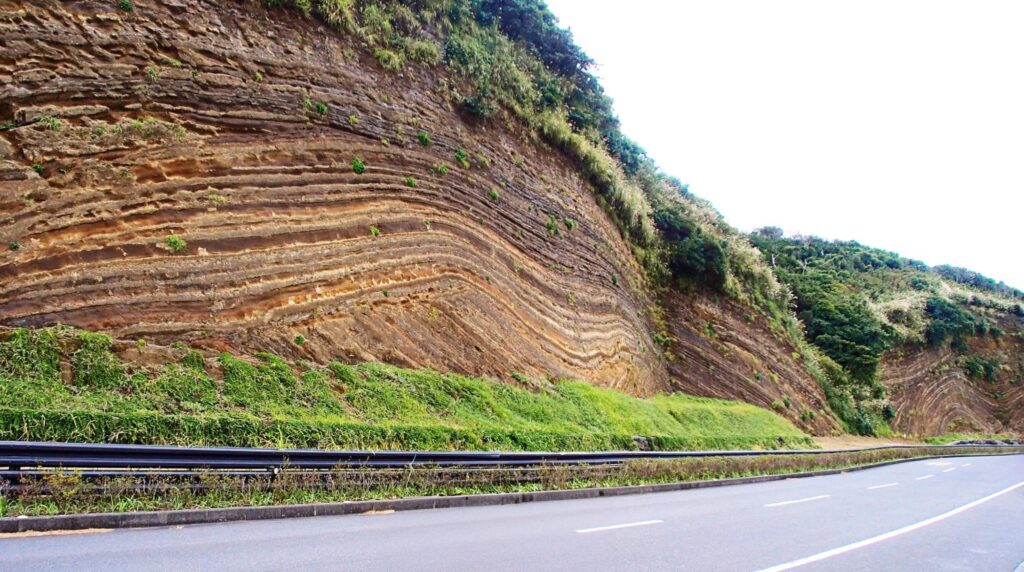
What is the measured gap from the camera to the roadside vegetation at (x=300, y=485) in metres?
6.58

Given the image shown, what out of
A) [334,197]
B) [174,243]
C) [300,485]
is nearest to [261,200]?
[334,197]

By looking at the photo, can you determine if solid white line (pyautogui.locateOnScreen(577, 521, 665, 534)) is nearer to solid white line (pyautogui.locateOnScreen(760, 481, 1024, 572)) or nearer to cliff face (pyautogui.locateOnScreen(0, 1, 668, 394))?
solid white line (pyautogui.locateOnScreen(760, 481, 1024, 572))

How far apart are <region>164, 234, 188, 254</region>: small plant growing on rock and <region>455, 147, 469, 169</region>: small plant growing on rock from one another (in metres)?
8.35

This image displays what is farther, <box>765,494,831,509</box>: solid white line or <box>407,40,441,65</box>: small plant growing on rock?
<box>407,40,441,65</box>: small plant growing on rock

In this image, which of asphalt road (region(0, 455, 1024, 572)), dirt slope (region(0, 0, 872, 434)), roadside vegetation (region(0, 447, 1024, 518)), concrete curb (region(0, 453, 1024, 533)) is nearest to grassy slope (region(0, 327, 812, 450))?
dirt slope (region(0, 0, 872, 434))

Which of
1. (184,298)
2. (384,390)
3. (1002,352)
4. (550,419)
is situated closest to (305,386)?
(384,390)

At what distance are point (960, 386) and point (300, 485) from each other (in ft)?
165

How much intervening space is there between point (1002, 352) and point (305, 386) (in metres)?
55.3

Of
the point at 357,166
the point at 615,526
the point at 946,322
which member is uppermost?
the point at 946,322

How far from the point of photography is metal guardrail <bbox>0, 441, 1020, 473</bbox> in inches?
264

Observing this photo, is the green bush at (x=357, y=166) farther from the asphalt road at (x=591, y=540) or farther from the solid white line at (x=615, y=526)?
the solid white line at (x=615, y=526)

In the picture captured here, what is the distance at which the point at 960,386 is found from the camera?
4538 cm

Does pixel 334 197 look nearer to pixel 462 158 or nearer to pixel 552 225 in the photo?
pixel 462 158

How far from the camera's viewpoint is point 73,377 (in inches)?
373
